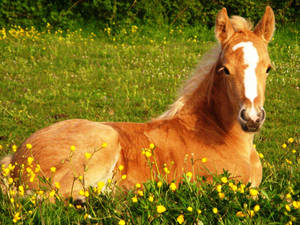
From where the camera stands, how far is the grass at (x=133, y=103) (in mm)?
3666

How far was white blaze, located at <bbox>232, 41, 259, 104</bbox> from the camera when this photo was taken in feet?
14.1

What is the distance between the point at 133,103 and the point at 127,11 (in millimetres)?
8540

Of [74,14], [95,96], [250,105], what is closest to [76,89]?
[95,96]

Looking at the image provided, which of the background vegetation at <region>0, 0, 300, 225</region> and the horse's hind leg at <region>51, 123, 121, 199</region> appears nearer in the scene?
the background vegetation at <region>0, 0, 300, 225</region>

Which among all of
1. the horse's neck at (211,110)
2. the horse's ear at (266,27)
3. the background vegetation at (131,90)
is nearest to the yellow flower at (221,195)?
the background vegetation at (131,90)

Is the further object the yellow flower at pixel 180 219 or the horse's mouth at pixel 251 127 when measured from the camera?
the horse's mouth at pixel 251 127

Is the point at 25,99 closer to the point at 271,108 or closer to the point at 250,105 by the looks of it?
the point at 271,108

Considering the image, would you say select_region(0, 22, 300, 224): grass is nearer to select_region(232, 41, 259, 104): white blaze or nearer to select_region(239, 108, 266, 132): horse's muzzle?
select_region(239, 108, 266, 132): horse's muzzle

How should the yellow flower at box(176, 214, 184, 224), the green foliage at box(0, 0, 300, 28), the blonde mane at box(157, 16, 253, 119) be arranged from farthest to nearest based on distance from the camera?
the green foliage at box(0, 0, 300, 28) < the blonde mane at box(157, 16, 253, 119) < the yellow flower at box(176, 214, 184, 224)

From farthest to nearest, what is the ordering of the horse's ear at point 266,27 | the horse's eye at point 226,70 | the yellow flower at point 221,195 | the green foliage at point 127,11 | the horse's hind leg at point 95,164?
the green foliage at point 127,11
the horse's ear at point 266,27
the horse's eye at point 226,70
the horse's hind leg at point 95,164
the yellow flower at point 221,195

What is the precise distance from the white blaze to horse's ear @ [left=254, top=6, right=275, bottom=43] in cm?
48

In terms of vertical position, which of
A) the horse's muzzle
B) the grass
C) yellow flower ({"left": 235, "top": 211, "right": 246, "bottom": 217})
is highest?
the horse's muzzle

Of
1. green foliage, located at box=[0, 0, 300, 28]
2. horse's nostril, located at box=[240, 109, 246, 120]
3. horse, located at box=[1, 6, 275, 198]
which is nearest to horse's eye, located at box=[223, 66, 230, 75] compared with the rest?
horse, located at box=[1, 6, 275, 198]

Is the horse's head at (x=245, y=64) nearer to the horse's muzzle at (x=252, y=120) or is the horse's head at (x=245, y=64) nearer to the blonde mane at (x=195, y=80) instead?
the horse's muzzle at (x=252, y=120)
